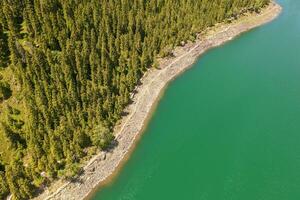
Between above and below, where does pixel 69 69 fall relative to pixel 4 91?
above

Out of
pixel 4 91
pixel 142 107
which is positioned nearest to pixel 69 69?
pixel 4 91

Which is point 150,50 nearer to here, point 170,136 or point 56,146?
point 170,136

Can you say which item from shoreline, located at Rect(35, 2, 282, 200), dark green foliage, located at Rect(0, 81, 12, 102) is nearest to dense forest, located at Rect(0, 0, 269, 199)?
dark green foliage, located at Rect(0, 81, 12, 102)

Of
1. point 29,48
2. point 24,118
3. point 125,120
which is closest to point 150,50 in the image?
point 125,120

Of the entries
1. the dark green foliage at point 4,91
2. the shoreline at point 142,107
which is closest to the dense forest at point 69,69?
the dark green foliage at point 4,91

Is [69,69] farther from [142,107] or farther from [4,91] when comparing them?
[142,107]

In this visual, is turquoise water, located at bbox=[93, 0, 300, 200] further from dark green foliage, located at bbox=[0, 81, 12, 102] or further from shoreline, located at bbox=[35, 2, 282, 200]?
dark green foliage, located at bbox=[0, 81, 12, 102]
